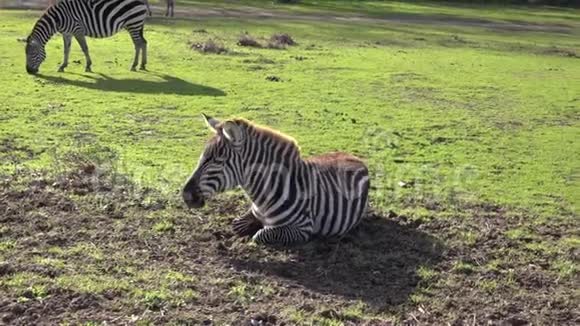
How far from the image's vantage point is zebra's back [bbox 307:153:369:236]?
681 cm

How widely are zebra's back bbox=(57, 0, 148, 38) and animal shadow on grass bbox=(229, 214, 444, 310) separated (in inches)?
414

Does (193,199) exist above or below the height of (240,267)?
above

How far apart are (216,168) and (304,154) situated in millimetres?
3479

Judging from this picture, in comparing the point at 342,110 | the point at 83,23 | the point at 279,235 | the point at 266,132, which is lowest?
the point at 342,110

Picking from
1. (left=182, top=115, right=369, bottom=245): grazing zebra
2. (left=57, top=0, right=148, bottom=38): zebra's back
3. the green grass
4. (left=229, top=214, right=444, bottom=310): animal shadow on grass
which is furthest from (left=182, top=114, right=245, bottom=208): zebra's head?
(left=57, top=0, right=148, bottom=38): zebra's back

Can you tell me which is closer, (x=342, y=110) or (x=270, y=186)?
A: (x=270, y=186)

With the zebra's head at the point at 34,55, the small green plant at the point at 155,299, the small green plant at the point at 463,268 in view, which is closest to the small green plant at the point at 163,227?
the small green plant at the point at 155,299

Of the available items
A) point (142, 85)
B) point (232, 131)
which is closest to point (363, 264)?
point (232, 131)

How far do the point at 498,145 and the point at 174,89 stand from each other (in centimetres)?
592

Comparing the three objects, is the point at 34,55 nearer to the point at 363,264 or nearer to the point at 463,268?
the point at 363,264

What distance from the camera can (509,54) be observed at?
23172 millimetres

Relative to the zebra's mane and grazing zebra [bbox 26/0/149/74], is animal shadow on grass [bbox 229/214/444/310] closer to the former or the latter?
the zebra's mane

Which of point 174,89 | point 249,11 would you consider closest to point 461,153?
point 174,89

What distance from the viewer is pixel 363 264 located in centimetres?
628
